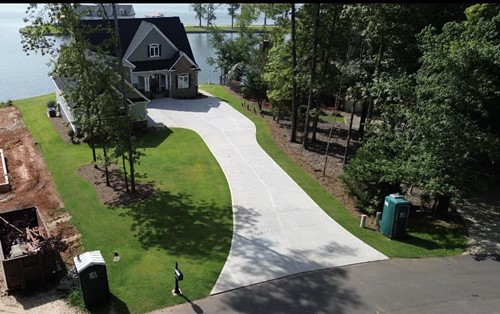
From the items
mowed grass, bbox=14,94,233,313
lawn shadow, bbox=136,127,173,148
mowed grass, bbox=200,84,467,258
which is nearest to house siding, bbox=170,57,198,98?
lawn shadow, bbox=136,127,173,148

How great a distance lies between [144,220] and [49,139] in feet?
47.7

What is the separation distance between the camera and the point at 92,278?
1219 centimetres

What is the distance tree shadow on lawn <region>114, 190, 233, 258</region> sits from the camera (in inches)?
621

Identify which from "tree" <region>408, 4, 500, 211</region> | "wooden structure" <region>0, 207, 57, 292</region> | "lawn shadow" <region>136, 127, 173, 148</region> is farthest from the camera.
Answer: "lawn shadow" <region>136, 127, 173, 148</region>

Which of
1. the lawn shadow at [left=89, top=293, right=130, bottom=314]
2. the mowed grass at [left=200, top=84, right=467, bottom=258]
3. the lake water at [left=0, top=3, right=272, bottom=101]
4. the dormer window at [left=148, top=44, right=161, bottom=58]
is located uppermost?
the dormer window at [left=148, top=44, right=161, bottom=58]

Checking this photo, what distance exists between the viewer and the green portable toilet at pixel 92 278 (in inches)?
477

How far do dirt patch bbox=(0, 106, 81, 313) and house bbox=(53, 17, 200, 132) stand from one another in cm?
1105

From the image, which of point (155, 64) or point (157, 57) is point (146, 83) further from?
point (157, 57)

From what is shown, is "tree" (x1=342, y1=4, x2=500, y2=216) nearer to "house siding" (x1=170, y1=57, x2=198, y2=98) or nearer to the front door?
"house siding" (x1=170, y1=57, x2=198, y2=98)

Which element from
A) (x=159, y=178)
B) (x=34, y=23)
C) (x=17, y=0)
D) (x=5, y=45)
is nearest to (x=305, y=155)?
(x=159, y=178)

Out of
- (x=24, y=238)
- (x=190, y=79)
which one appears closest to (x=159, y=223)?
(x=24, y=238)

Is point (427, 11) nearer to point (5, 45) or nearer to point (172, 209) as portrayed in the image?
point (172, 209)

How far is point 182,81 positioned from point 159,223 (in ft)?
81.0

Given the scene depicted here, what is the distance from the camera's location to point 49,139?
28297mm
